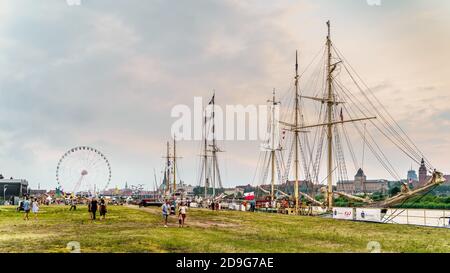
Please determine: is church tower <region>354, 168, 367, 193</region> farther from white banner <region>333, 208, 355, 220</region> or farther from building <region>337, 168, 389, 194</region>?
white banner <region>333, 208, 355, 220</region>

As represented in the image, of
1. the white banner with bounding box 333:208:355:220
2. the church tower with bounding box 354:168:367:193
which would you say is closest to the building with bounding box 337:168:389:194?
the church tower with bounding box 354:168:367:193

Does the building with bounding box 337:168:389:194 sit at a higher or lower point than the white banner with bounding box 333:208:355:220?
higher

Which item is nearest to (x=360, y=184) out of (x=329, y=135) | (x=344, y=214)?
(x=329, y=135)

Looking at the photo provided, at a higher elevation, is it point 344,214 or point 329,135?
point 329,135

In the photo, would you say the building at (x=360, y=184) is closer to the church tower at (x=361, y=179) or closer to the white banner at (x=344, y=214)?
the church tower at (x=361, y=179)

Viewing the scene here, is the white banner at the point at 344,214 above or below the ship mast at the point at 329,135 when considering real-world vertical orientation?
below

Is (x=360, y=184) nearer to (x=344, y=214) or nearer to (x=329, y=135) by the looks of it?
(x=329, y=135)

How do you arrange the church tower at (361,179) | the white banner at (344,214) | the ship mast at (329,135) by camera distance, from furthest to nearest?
the ship mast at (329,135), the church tower at (361,179), the white banner at (344,214)

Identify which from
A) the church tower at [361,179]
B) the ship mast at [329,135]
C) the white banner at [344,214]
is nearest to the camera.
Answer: the white banner at [344,214]

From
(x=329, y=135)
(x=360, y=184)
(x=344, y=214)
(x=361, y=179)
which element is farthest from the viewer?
(x=360, y=184)

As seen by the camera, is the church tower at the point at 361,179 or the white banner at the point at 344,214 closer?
the white banner at the point at 344,214

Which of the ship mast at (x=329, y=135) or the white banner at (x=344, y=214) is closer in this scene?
the white banner at (x=344, y=214)

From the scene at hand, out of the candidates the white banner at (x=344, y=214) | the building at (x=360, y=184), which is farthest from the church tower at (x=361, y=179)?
the white banner at (x=344, y=214)
